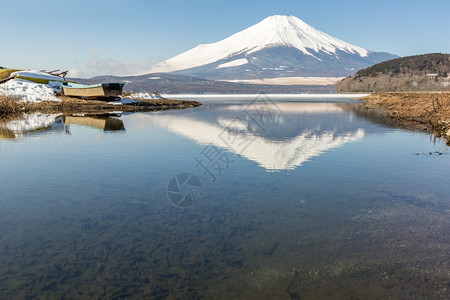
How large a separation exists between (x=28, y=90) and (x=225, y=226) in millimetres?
50665

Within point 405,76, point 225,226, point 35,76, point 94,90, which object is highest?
point 405,76

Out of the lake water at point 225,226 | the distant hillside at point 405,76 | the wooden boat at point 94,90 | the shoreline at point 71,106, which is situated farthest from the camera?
the distant hillside at point 405,76

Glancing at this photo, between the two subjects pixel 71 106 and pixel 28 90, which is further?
pixel 28 90

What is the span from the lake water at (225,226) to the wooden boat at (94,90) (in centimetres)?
3633

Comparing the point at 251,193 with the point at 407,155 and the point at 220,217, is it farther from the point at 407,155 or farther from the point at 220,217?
the point at 407,155

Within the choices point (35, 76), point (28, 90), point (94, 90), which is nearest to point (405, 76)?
point (94, 90)

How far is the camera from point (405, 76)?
128375 millimetres

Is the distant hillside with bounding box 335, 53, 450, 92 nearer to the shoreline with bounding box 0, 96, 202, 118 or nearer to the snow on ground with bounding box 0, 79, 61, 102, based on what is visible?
the shoreline with bounding box 0, 96, 202, 118

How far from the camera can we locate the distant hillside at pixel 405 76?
11694 cm

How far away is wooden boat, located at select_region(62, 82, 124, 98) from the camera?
49.6 meters

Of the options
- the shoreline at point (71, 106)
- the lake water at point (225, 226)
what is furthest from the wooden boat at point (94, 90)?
A: the lake water at point (225, 226)

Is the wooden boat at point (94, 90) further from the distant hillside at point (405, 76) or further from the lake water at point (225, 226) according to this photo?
the distant hillside at point (405, 76)

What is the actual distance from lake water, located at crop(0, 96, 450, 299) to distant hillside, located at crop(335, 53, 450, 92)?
11619 centimetres

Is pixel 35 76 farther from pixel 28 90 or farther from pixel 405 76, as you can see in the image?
pixel 405 76
